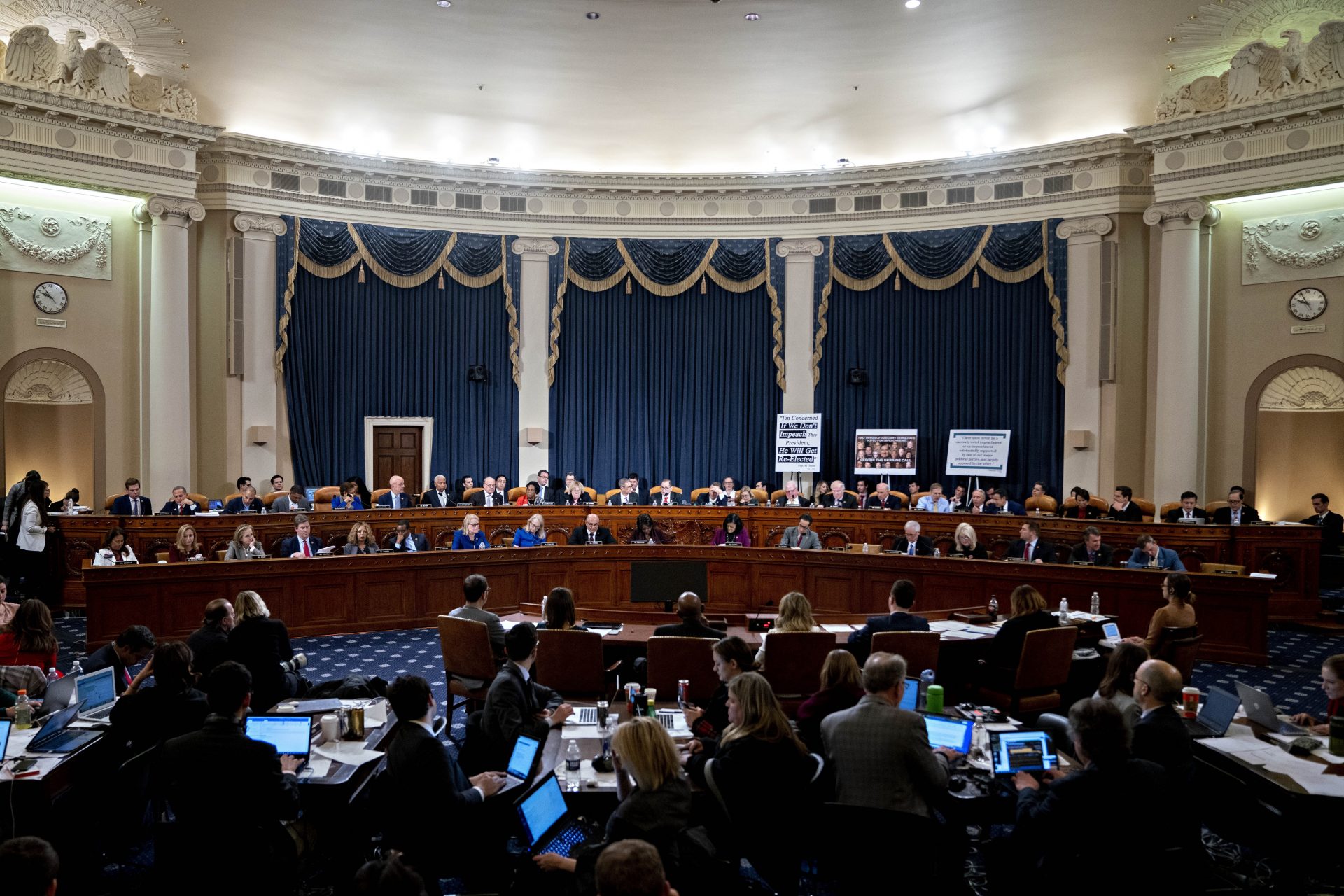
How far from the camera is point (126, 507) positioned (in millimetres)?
11094

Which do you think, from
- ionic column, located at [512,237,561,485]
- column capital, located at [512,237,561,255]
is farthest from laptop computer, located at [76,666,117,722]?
column capital, located at [512,237,561,255]

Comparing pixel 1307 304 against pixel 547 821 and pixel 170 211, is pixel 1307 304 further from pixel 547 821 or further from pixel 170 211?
pixel 170 211

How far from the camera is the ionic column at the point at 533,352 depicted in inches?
583

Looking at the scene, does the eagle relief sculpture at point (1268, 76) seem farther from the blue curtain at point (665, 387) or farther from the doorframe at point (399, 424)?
the doorframe at point (399, 424)

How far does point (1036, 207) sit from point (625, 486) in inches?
280

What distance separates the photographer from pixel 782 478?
14898 mm

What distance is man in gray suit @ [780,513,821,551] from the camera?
1020 cm

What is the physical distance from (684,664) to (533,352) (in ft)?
33.4

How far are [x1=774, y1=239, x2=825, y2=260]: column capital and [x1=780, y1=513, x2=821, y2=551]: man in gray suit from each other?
220 inches

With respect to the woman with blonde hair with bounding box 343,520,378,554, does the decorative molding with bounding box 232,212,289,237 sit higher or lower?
higher

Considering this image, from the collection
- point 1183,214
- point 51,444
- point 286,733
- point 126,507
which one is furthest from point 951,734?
point 51,444

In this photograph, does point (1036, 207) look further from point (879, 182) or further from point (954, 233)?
point (879, 182)

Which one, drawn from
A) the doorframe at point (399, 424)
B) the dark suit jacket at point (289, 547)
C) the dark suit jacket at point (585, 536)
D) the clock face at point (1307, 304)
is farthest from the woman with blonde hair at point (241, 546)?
the clock face at point (1307, 304)

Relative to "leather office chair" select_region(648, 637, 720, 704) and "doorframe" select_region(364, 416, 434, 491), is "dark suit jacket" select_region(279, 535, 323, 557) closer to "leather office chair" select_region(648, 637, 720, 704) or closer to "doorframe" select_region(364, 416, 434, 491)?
"doorframe" select_region(364, 416, 434, 491)
